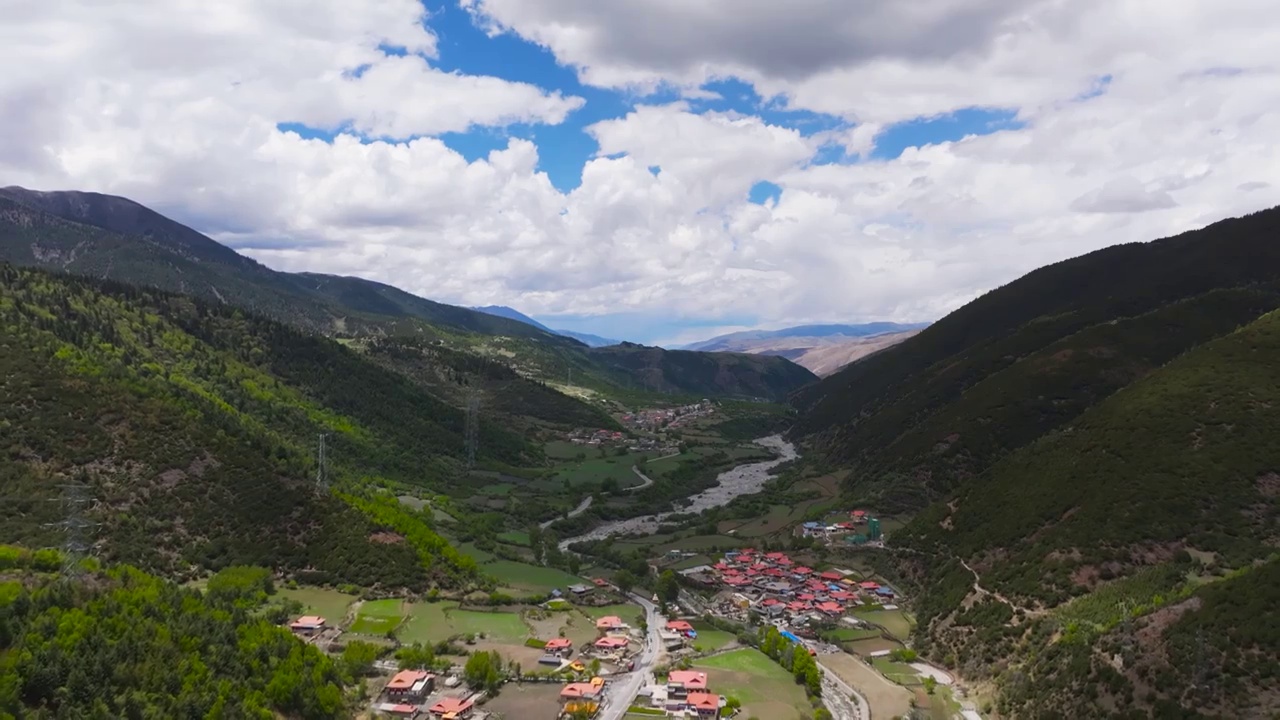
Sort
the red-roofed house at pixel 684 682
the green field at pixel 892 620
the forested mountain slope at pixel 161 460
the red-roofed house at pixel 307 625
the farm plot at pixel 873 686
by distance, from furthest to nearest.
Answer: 1. the green field at pixel 892 620
2. the forested mountain slope at pixel 161 460
3. the red-roofed house at pixel 307 625
4. the farm plot at pixel 873 686
5. the red-roofed house at pixel 684 682

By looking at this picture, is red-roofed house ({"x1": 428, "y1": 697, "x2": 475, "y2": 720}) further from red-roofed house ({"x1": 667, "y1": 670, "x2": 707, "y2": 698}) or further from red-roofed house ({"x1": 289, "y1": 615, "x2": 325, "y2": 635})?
red-roofed house ({"x1": 289, "y1": 615, "x2": 325, "y2": 635})

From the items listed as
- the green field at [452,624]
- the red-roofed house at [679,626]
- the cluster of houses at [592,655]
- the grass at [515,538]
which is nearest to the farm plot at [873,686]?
the red-roofed house at [679,626]

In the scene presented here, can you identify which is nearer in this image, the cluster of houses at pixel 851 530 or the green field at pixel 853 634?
the green field at pixel 853 634

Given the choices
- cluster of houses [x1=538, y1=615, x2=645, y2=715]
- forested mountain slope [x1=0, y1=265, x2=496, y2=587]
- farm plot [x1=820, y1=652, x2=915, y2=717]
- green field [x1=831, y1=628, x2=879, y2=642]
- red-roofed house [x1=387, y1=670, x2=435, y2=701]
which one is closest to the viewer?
red-roofed house [x1=387, y1=670, x2=435, y2=701]

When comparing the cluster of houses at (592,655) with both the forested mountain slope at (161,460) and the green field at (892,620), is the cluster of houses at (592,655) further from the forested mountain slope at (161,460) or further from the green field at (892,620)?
the green field at (892,620)

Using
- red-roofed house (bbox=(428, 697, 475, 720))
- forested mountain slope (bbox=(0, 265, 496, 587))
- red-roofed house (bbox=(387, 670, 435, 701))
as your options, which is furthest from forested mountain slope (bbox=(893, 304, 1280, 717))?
forested mountain slope (bbox=(0, 265, 496, 587))

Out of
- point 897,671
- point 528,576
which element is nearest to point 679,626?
point 897,671

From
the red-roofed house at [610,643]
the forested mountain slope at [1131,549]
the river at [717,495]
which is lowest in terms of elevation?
the river at [717,495]
